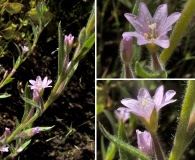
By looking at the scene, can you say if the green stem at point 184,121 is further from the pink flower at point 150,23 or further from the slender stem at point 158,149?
the pink flower at point 150,23

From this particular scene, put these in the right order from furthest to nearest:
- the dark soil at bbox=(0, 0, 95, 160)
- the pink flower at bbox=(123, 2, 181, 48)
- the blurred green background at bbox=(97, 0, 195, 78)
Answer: the dark soil at bbox=(0, 0, 95, 160), the blurred green background at bbox=(97, 0, 195, 78), the pink flower at bbox=(123, 2, 181, 48)

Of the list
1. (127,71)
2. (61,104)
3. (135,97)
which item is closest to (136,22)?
(127,71)

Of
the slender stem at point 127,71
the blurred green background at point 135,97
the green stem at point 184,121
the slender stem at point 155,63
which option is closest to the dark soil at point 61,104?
the blurred green background at point 135,97

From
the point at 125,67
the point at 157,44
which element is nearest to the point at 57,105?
the point at 125,67

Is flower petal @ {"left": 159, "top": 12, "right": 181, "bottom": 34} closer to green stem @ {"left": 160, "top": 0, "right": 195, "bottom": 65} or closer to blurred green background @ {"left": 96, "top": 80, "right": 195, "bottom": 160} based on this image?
green stem @ {"left": 160, "top": 0, "right": 195, "bottom": 65}

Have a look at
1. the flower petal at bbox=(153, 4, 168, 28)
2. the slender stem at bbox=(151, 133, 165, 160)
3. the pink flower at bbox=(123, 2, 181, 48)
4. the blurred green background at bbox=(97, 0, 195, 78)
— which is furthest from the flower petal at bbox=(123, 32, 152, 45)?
the blurred green background at bbox=(97, 0, 195, 78)

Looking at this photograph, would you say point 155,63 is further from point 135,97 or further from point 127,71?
point 135,97

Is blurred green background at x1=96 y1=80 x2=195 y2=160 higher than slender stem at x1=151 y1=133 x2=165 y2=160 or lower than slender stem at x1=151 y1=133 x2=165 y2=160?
lower
